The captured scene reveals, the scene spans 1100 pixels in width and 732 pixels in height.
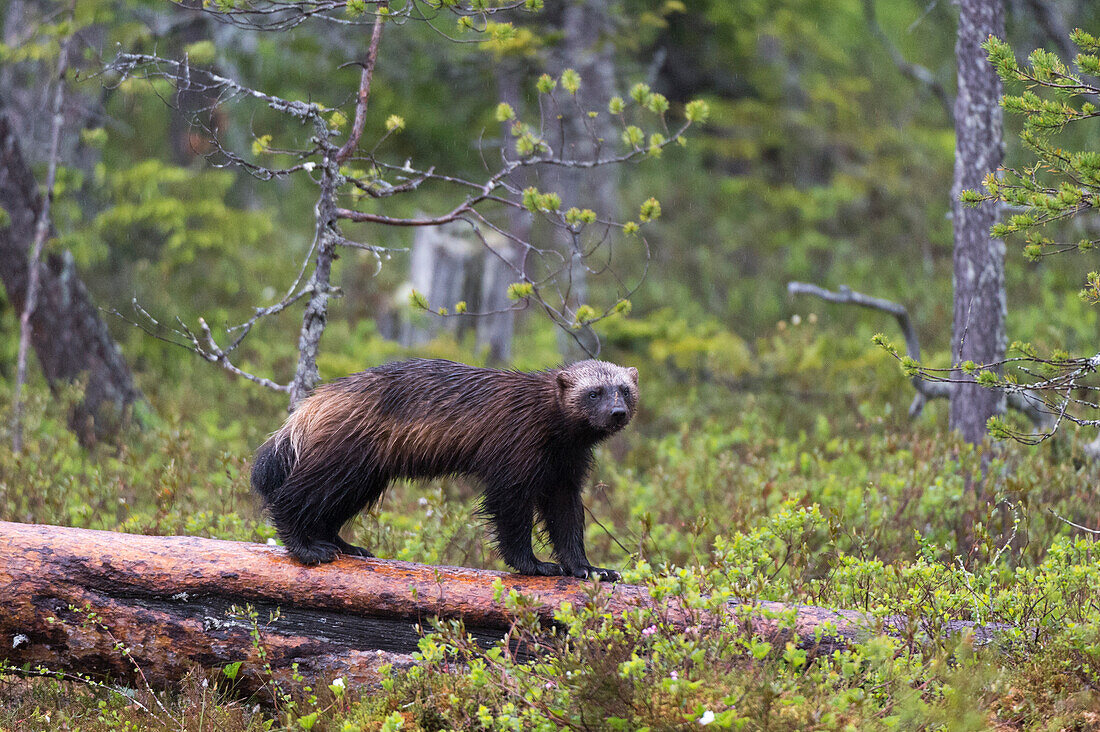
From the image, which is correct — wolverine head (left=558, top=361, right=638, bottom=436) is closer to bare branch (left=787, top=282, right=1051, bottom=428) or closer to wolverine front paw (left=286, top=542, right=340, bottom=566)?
wolverine front paw (left=286, top=542, right=340, bottom=566)

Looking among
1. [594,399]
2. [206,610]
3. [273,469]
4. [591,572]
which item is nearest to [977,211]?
[594,399]

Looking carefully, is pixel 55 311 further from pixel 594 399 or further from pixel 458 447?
pixel 594 399

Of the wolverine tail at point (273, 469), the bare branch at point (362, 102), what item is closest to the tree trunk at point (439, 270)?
the bare branch at point (362, 102)

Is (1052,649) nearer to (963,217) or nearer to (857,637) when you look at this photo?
(857,637)

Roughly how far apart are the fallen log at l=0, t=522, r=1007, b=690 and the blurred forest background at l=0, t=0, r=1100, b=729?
474 mm

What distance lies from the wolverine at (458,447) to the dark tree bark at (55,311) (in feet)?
16.7

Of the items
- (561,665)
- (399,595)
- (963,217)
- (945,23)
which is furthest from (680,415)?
(945,23)

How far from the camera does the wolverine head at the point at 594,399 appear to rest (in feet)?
16.3

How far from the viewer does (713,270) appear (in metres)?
15.5

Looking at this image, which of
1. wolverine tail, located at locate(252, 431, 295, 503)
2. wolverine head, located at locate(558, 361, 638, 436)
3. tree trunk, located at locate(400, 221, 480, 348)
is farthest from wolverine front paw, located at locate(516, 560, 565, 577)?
tree trunk, located at locate(400, 221, 480, 348)

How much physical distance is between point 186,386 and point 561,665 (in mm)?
8214

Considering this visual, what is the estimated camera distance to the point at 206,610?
463 cm

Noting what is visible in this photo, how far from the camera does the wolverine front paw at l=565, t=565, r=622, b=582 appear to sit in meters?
4.89

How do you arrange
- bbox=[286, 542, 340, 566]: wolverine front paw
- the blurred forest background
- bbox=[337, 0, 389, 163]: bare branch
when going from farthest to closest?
the blurred forest background, bbox=[337, 0, 389, 163]: bare branch, bbox=[286, 542, 340, 566]: wolverine front paw
